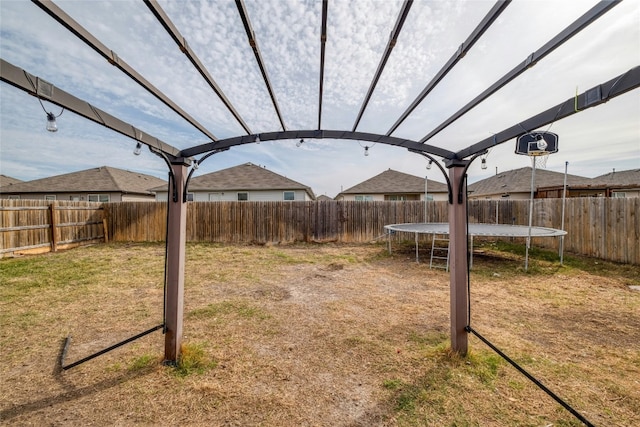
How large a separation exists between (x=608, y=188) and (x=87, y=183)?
29423 mm

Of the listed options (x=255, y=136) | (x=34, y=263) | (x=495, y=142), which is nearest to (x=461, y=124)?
(x=495, y=142)

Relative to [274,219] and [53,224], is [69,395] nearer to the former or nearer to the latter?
[274,219]

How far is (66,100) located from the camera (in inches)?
58.2

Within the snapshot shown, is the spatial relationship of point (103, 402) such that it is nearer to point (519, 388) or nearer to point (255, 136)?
point (255, 136)

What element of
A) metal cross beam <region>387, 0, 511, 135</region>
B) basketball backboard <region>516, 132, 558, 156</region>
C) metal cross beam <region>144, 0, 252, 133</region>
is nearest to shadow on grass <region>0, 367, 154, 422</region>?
metal cross beam <region>144, 0, 252, 133</region>

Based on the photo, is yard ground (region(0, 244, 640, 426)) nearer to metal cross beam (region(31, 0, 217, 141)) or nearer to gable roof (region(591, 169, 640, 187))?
metal cross beam (region(31, 0, 217, 141))

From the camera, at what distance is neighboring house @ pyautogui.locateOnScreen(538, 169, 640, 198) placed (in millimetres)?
13653

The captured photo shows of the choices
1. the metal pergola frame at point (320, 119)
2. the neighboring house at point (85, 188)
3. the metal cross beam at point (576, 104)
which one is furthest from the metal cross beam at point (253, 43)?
the neighboring house at point (85, 188)

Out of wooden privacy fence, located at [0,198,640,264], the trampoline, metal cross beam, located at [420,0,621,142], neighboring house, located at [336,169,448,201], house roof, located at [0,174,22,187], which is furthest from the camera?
house roof, located at [0,174,22,187]

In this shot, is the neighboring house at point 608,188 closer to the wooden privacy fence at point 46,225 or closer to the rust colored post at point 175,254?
the rust colored post at point 175,254

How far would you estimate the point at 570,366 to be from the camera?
2.46m

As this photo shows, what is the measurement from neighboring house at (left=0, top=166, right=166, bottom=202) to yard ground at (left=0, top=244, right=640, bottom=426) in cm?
1343

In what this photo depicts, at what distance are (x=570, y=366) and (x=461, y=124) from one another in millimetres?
2493

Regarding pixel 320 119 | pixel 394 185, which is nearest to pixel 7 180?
pixel 394 185
